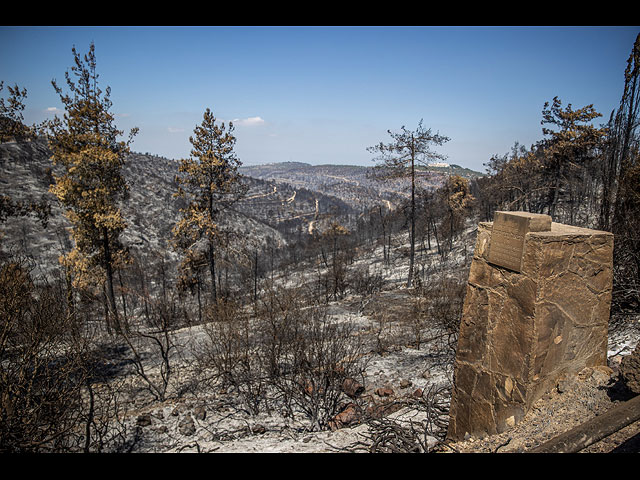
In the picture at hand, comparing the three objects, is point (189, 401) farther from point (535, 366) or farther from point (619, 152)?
point (619, 152)

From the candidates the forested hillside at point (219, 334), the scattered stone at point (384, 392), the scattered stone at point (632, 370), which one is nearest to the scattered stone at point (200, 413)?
the forested hillside at point (219, 334)

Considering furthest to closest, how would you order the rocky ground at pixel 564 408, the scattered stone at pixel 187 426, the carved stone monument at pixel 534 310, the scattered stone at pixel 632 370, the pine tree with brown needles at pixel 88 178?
the pine tree with brown needles at pixel 88 178, the scattered stone at pixel 187 426, the carved stone monument at pixel 534 310, the rocky ground at pixel 564 408, the scattered stone at pixel 632 370

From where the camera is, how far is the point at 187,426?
6.70 m

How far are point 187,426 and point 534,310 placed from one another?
670cm

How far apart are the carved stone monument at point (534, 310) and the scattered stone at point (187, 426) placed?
549 cm

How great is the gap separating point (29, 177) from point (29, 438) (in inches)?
2918

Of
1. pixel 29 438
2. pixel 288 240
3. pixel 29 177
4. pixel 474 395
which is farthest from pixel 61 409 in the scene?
pixel 288 240

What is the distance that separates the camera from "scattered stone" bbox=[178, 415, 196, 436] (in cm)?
656

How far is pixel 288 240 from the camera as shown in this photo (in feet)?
298

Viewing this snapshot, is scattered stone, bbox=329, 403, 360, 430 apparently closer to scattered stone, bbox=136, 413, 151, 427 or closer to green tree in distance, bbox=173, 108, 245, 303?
scattered stone, bbox=136, 413, 151, 427

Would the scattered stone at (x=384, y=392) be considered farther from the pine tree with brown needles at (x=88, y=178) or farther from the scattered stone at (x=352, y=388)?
the pine tree with brown needles at (x=88, y=178)

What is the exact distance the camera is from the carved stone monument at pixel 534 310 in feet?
9.50

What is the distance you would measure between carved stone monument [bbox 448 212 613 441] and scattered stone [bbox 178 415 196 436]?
5493 millimetres

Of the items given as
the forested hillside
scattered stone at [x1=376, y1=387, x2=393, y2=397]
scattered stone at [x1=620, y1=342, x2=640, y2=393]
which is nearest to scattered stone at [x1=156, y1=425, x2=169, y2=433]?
the forested hillside
